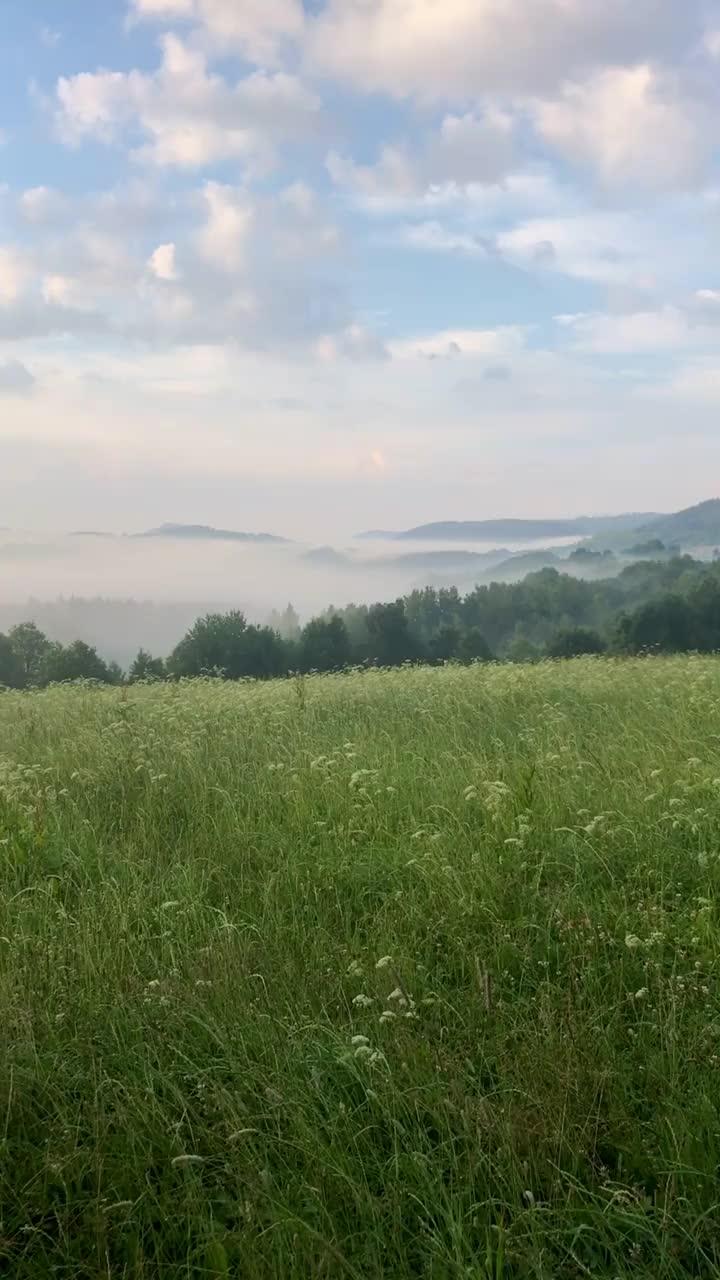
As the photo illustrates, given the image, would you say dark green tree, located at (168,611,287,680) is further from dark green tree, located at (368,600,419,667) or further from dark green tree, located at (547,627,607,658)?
dark green tree, located at (547,627,607,658)

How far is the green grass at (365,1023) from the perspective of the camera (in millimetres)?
2314

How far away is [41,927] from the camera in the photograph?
4.23 metres

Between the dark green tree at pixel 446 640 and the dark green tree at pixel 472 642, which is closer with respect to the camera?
the dark green tree at pixel 472 642

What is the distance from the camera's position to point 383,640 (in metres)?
32.7

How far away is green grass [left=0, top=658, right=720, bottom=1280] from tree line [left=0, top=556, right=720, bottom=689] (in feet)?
43.2

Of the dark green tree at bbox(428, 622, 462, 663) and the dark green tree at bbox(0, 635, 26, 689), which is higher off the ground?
the dark green tree at bbox(0, 635, 26, 689)

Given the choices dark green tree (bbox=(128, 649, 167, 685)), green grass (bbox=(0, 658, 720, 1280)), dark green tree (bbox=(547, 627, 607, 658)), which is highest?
dark green tree (bbox=(128, 649, 167, 685))

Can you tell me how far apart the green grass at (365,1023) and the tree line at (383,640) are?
43.2 feet

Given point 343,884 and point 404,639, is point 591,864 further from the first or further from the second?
point 404,639

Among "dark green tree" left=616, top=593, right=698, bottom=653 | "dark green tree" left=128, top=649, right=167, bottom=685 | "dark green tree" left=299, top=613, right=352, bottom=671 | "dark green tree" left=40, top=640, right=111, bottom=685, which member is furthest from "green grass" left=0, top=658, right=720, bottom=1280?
"dark green tree" left=616, top=593, right=698, bottom=653

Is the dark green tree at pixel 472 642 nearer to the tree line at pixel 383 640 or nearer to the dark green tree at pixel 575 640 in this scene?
the tree line at pixel 383 640

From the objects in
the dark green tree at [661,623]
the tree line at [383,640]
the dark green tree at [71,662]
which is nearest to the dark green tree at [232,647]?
the tree line at [383,640]

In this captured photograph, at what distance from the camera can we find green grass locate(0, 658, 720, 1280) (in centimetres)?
231

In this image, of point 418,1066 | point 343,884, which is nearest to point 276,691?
point 343,884
